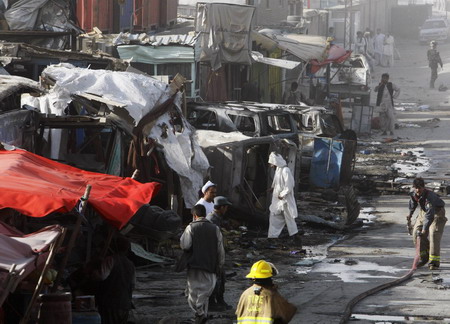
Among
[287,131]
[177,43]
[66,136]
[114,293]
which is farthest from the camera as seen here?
[177,43]

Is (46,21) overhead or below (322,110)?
overhead

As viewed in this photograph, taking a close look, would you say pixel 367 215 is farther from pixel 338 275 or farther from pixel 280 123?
pixel 338 275

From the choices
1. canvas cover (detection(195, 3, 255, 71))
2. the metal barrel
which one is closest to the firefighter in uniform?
the metal barrel

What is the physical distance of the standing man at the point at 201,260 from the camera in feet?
38.1

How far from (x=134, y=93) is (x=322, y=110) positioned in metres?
7.70

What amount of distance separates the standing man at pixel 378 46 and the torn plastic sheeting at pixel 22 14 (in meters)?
33.1

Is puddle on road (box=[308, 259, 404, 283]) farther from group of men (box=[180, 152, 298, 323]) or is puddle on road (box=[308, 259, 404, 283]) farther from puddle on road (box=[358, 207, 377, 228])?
puddle on road (box=[358, 207, 377, 228])

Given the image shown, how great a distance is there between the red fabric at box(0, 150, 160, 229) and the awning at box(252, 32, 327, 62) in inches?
807

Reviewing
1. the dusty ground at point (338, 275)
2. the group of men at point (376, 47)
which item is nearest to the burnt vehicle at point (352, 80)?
the dusty ground at point (338, 275)

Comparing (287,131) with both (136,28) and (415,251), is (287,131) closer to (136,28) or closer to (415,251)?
(415,251)

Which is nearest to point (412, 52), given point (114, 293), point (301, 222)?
point (301, 222)

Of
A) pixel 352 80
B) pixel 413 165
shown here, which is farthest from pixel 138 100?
pixel 352 80

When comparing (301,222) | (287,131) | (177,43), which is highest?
(177,43)

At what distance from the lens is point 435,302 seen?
12797mm
